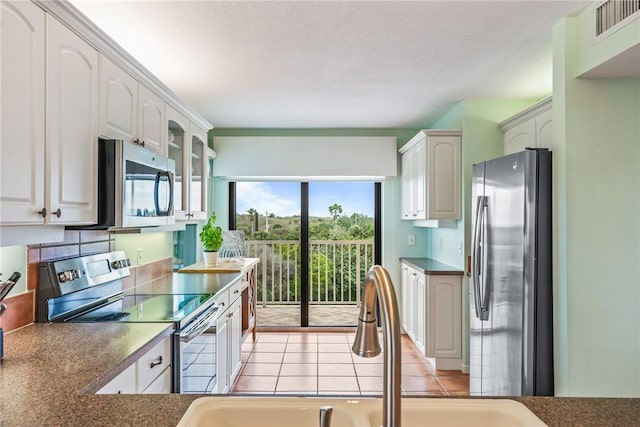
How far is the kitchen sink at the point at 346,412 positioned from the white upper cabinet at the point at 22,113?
3.14 feet

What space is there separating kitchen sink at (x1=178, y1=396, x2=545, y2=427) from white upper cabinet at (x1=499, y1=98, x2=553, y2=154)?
2357 millimetres

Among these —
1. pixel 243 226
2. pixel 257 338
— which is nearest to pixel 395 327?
pixel 257 338

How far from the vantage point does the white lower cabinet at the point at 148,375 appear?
1.45 meters

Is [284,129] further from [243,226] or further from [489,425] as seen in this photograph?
[489,425]

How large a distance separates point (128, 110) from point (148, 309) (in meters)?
1.07

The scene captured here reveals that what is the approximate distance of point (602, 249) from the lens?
2.24 metres

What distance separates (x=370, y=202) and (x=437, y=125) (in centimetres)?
122

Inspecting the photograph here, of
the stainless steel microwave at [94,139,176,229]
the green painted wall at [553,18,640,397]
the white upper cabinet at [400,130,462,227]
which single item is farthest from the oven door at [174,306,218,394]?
the white upper cabinet at [400,130,462,227]

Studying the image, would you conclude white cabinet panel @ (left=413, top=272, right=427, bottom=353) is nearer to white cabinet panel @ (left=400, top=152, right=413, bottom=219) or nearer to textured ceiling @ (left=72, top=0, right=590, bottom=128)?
white cabinet panel @ (left=400, top=152, right=413, bottom=219)

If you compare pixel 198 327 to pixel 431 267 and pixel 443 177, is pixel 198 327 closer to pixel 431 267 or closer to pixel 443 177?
pixel 431 267

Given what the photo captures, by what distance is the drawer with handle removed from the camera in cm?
163

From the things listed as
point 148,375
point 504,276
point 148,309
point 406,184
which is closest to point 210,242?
point 148,309

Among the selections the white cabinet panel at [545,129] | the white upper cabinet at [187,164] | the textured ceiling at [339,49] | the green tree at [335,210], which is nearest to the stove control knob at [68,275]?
the white upper cabinet at [187,164]

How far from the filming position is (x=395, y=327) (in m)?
0.68
